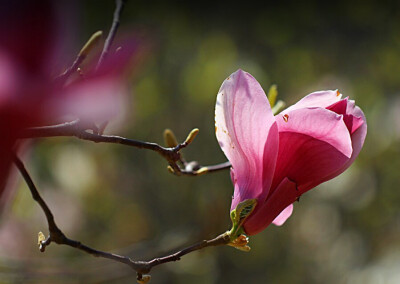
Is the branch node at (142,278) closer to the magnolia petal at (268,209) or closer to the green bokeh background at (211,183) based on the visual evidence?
the magnolia petal at (268,209)

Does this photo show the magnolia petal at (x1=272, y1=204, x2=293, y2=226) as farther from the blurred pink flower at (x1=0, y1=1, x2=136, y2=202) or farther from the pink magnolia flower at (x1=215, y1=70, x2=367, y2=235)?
the blurred pink flower at (x1=0, y1=1, x2=136, y2=202)

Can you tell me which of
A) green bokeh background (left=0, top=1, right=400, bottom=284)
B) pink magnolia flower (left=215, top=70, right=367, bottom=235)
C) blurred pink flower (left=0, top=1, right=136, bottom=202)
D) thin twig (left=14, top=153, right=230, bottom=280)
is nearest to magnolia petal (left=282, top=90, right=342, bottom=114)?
pink magnolia flower (left=215, top=70, right=367, bottom=235)

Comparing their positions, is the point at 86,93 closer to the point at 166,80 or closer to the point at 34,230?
the point at 34,230

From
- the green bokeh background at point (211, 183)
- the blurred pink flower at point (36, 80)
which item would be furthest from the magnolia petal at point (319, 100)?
the green bokeh background at point (211, 183)

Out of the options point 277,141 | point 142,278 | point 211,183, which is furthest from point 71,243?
point 211,183

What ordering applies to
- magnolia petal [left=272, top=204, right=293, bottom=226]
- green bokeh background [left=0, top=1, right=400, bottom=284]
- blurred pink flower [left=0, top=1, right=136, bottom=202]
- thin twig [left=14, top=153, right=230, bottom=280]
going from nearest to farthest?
blurred pink flower [left=0, top=1, right=136, bottom=202] < thin twig [left=14, top=153, right=230, bottom=280] < magnolia petal [left=272, top=204, right=293, bottom=226] < green bokeh background [left=0, top=1, right=400, bottom=284]

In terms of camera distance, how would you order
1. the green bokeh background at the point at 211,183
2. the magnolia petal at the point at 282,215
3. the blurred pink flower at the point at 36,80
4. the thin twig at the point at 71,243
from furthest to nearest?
1. the green bokeh background at the point at 211,183
2. the magnolia petal at the point at 282,215
3. the thin twig at the point at 71,243
4. the blurred pink flower at the point at 36,80

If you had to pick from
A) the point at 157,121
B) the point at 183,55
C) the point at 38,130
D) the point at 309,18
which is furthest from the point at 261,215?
the point at 309,18
